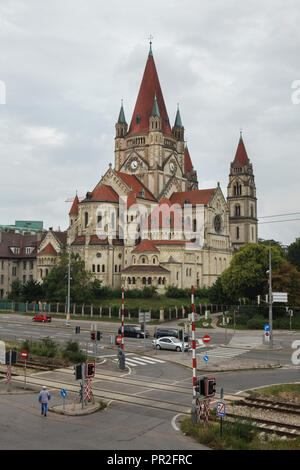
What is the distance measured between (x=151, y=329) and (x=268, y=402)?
3412 centimetres

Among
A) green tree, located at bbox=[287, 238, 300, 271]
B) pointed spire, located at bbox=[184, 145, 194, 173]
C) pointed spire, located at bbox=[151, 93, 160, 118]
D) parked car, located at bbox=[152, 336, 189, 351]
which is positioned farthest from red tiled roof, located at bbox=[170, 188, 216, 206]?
parked car, located at bbox=[152, 336, 189, 351]

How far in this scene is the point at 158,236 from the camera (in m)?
87.1

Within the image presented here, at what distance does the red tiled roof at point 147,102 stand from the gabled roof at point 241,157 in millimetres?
28825

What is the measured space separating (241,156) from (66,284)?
7052cm

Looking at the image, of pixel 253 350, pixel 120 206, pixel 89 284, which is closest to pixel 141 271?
pixel 89 284

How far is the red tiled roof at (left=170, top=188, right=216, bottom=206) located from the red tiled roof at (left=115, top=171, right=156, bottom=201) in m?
5.31

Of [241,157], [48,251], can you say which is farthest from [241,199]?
[48,251]

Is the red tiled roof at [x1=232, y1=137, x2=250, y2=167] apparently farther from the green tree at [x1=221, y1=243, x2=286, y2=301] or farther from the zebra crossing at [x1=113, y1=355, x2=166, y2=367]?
the zebra crossing at [x1=113, y1=355, x2=166, y2=367]

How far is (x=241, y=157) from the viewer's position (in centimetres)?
12462

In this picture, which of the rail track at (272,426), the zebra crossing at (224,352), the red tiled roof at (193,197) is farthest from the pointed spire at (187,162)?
the rail track at (272,426)

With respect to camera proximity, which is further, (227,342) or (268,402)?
(227,342)
